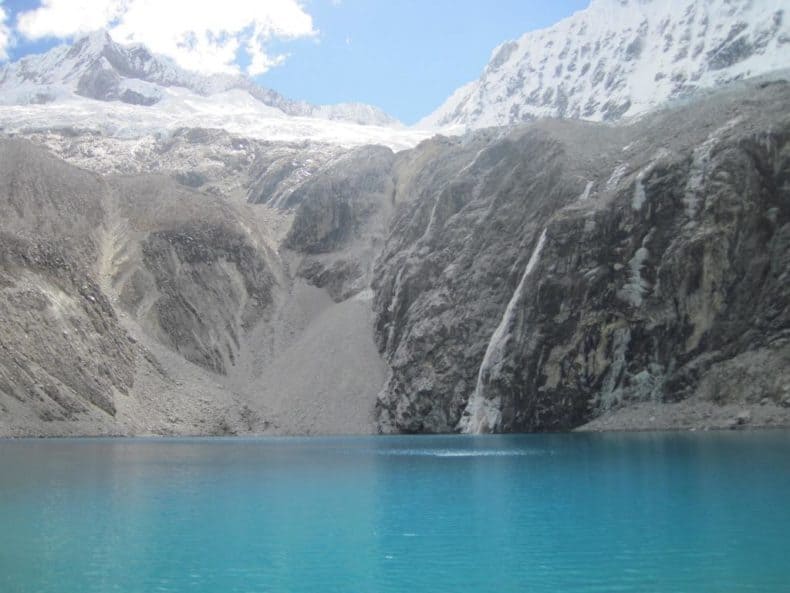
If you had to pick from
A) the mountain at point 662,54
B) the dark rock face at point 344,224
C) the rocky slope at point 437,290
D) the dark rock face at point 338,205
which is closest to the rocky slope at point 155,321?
the rocky slope at point 437,290

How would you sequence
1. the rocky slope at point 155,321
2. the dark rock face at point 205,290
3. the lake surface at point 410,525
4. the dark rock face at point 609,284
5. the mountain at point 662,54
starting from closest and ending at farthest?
the lake surface at point 410,525 → the dark rock face at point 609,284 → the rocky slope at point 155,321 → the dark rock face at point 205,290 → the mountain at point 662,54

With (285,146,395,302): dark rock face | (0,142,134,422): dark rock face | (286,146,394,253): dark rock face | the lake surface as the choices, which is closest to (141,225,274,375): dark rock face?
(0,142,134,422): dark rock face

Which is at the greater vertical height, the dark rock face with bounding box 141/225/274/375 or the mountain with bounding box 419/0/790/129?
the mountain with bounding box 419/0/790/129

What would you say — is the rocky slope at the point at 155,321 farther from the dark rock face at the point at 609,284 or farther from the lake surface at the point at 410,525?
the lake surface at the point at 410,525

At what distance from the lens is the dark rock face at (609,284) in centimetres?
6056

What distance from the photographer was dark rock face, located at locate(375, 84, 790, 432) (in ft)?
199

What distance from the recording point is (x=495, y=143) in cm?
9362

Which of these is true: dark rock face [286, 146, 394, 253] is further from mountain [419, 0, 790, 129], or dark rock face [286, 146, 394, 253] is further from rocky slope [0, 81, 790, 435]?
mountain [419, 0, 790, 129]

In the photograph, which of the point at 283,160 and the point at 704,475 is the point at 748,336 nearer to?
the point at 704,475

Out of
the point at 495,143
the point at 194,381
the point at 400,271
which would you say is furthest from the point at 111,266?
the point at 495,143

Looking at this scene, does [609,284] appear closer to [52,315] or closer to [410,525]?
[410,525]

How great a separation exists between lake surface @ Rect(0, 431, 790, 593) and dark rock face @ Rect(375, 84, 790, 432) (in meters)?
21.0

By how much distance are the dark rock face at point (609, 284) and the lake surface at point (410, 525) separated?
21.0 m

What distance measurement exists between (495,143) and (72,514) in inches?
3014
